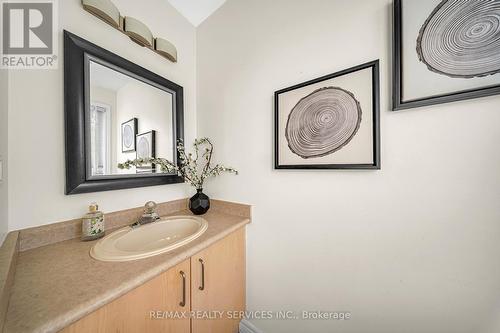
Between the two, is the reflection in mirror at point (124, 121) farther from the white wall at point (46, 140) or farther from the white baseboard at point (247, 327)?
the white baseboard at point (247, 327)

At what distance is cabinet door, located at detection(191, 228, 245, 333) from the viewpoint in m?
0.78

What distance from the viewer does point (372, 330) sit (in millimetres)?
776

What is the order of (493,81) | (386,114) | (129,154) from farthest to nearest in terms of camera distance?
(129,154)
(386,114)
(493,81)

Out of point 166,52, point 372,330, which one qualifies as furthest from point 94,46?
point 372,330

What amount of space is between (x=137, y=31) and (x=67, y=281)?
1244mm

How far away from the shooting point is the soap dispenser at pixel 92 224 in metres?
0.79

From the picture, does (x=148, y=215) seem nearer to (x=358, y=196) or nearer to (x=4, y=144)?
(x=4, y=144)

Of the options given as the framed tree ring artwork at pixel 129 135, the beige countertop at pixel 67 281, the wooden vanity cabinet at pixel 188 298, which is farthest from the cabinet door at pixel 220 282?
the framed tree ring artwork at pixel 129 135

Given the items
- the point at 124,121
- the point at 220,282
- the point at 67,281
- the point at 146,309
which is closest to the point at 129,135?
the point at 124,121

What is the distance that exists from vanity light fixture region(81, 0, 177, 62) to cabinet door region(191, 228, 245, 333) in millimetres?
1283

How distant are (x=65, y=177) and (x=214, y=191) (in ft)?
2.62

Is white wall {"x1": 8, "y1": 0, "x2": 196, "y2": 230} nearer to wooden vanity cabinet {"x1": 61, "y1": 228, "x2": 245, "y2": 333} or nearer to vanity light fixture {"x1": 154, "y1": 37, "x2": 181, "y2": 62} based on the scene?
vanity light fixture {"x1": 154, "y1": 37, "x2": 181, "y2": 62}

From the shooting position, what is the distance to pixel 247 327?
1125mm

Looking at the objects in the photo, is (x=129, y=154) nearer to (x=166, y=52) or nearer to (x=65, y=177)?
(x=65, y=177)
